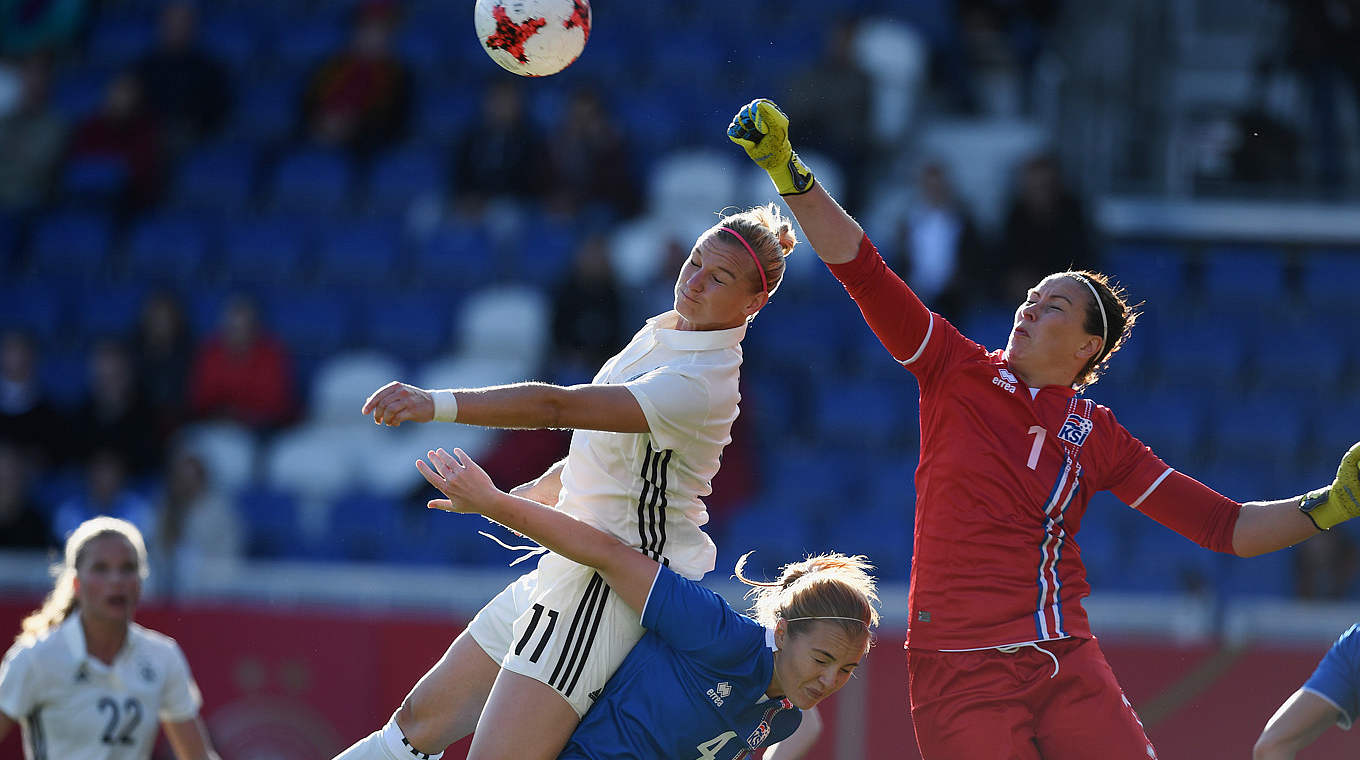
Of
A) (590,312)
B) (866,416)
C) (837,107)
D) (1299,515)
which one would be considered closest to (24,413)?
(590,312)

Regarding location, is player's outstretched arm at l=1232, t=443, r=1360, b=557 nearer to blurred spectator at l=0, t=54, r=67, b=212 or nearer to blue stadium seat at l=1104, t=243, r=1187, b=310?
blue stadium seat at l=1104, t=243, r=1187, b=310

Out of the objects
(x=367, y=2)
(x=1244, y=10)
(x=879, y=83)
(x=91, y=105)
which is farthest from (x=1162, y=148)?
(x=91, y=105)

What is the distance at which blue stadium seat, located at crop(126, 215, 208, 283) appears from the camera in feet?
36.0

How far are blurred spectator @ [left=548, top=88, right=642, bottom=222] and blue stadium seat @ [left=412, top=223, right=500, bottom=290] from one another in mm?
572

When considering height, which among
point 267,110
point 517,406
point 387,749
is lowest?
point 387,749

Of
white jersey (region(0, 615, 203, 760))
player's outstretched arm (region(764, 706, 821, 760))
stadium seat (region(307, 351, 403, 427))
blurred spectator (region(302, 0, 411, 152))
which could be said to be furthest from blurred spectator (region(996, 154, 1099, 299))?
white jersey (region(0, 615, 203, 760))

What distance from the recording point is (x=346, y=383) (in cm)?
1023

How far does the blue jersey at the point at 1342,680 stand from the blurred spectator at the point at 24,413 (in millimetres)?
7603

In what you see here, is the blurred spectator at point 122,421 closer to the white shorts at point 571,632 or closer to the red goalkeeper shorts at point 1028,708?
the white shorts at point 571,632

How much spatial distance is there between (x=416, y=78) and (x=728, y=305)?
25.3ft

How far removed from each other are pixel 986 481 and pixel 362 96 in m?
7.82

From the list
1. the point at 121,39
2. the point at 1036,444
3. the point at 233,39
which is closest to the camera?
the point at 1036,444

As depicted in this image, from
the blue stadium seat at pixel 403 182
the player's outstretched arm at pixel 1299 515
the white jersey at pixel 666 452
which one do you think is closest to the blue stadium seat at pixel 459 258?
the blue stadium seat at pixel 403 182

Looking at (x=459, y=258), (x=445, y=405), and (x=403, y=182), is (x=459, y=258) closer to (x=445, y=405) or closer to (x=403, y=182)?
(x=403, y=182)
